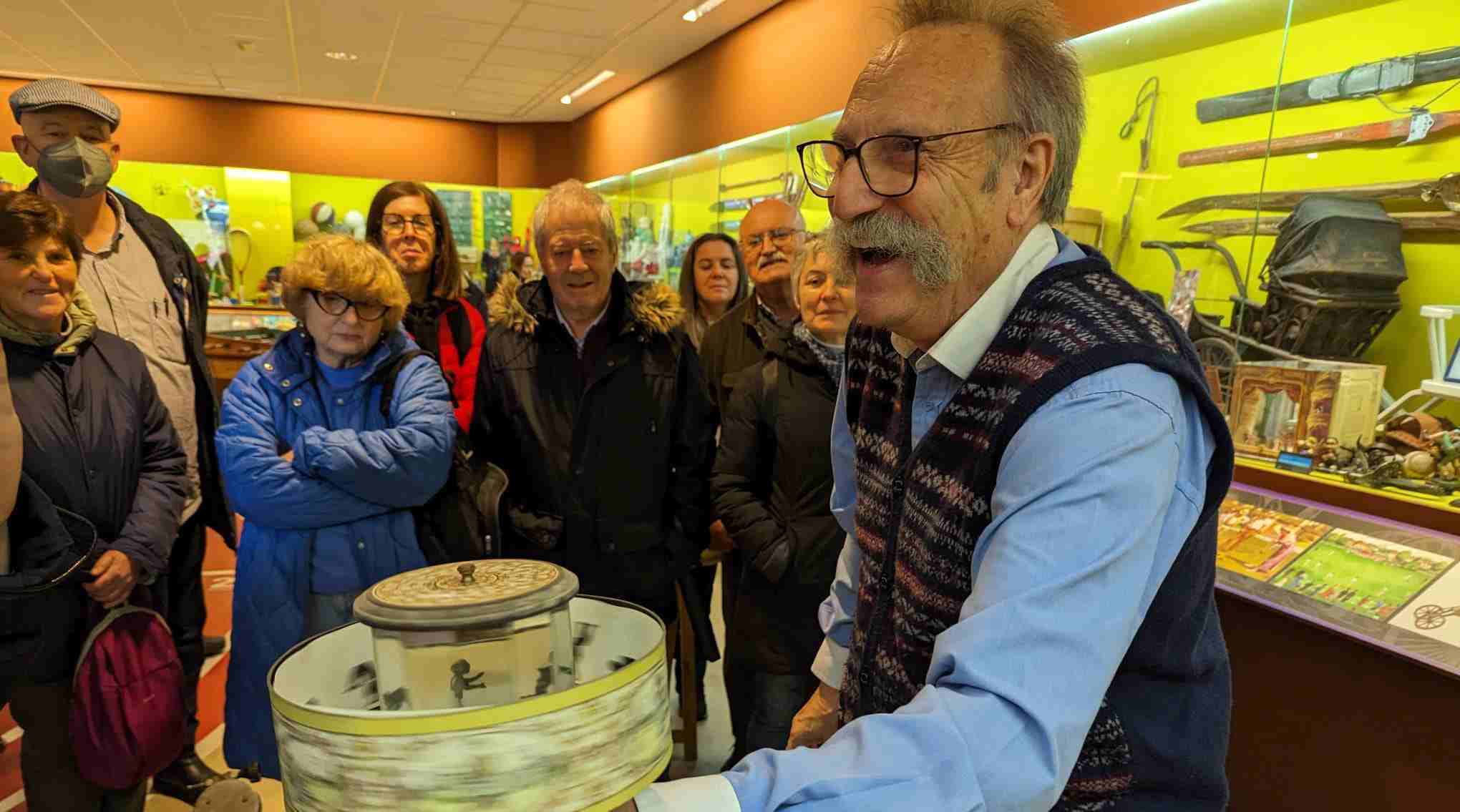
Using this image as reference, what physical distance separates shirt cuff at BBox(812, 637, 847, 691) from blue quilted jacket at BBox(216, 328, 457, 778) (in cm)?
102

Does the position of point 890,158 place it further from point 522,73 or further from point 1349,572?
point 522,73

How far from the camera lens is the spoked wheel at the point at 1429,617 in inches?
61.4

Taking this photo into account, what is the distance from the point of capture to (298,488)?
176cm

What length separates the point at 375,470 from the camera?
178 cm

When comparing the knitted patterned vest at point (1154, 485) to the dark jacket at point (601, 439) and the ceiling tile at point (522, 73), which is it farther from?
the ceiling tile at point (522, 73)

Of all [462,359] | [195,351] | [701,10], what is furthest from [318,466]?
[701,10]

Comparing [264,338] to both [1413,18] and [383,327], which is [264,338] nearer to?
[383,327]

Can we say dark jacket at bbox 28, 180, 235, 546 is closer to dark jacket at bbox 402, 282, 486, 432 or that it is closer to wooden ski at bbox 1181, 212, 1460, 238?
dark jacket at bbox 402, 282, 486, 432

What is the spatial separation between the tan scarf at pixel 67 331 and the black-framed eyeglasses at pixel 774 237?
1825mm

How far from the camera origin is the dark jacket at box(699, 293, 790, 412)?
268 centimetres

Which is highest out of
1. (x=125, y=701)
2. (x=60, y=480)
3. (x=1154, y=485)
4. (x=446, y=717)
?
(x=1154, y=485)

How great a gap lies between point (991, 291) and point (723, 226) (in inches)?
195

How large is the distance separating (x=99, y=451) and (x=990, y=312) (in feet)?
6.52

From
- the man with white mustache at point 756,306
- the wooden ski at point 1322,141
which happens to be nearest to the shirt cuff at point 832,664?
the man with white mustache at point 756,306
